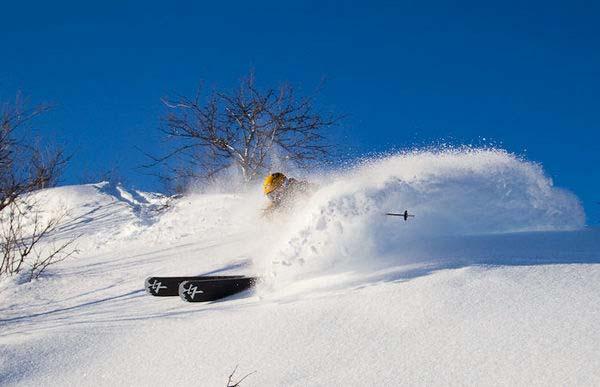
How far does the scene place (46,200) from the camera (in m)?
17.2

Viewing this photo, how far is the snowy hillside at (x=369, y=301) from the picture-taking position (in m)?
3.95

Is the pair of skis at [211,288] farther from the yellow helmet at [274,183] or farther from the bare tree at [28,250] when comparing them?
the bare tree at [28,250]

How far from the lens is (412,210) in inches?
279

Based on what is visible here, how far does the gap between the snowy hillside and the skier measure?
217 mm

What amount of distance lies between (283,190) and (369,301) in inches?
169

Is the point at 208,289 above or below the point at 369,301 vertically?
above

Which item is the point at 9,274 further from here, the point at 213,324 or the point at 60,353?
the point at 213,324

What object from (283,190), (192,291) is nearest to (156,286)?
(192,291)

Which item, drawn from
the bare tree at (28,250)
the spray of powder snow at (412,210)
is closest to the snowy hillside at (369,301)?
the spray of powder snow at (412,210)

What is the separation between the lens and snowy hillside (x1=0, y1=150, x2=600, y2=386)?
155 inches

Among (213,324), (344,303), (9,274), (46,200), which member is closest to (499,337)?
(344,303)

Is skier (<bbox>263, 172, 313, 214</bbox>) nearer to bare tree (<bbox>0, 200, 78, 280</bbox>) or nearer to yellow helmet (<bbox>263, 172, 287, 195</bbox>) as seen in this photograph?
yellow helmet (<bbox>263, 172, 287, 195</bbox>)

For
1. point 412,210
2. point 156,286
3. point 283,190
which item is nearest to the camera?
point 156,286

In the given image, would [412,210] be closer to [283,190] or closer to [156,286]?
[283,190]
